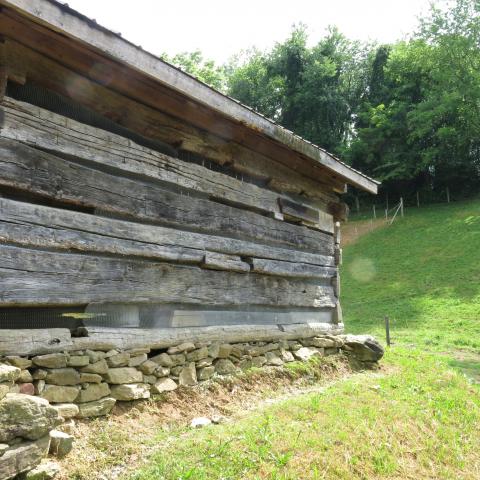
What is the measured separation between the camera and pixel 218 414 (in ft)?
16.5

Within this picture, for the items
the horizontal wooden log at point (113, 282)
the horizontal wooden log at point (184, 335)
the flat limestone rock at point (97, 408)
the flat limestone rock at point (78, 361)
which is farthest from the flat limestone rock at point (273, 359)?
the flat limestone rock at point (78, 361)

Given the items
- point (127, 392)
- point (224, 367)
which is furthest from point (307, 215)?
point (127, 392)

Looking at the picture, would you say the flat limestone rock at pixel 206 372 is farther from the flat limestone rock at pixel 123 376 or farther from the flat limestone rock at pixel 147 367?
the flat limestone rock at pixel 123 376

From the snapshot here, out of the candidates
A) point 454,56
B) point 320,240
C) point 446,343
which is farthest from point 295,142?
point 454,56

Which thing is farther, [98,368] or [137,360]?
[137,360]

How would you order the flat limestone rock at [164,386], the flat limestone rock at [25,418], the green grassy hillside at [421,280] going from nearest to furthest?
1. the flat limestone rock at [25,418]
2. the flat limestone rock at [164,386]
3. the green grassy hillside at [421,280]

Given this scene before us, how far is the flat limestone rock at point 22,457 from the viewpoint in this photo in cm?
303

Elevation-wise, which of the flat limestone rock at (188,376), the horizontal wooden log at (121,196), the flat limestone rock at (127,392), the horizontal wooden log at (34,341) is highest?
the horizontal wooden log at (121,196)

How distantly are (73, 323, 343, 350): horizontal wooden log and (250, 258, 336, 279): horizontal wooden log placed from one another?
78cm

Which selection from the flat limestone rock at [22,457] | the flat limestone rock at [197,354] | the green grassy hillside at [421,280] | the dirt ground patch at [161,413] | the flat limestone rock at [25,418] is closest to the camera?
the flat limestone rock at [22,457]

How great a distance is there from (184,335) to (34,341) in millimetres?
1773

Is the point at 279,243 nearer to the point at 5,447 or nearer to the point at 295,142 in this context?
the point at 295,142

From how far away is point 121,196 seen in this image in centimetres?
488

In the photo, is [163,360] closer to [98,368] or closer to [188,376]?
[188,376]
